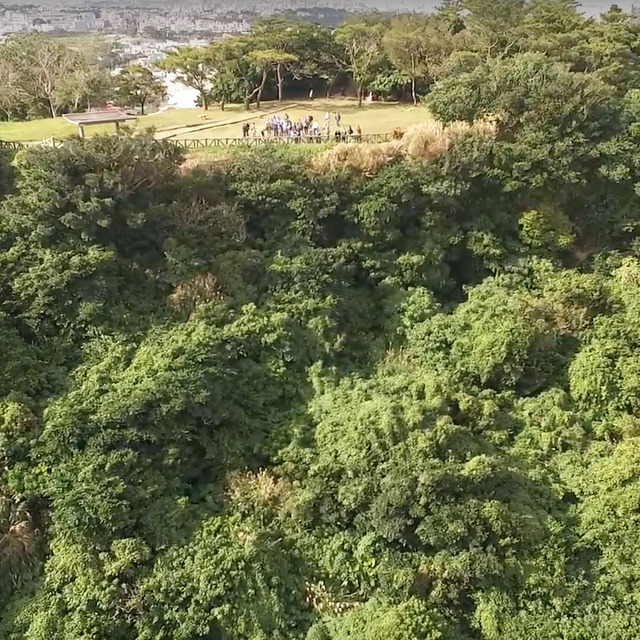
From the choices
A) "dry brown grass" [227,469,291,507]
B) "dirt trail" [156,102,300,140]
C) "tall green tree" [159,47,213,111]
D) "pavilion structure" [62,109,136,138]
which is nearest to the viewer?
"dry brown grass" [227,469,291,507]

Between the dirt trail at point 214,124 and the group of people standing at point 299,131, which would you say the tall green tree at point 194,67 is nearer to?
the dirt trail at point 214,124

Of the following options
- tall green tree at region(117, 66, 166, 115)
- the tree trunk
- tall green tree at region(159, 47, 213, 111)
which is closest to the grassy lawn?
the tree trunk

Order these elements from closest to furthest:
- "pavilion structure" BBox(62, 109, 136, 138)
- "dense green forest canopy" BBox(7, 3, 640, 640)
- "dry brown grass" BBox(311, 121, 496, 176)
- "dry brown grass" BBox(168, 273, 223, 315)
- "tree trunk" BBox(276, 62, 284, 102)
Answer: "dense green forest canopy" BBox(7, 3, 640, 640)
"dry brown grass" BBox(168, 273, 223, 315)
"dry brown grass" BBox(311, 121, 496, 176)
"pavilion structure" BBox(62, 109, 136, 138)
"tree trunk" BBox(276, 62, 284, 102)

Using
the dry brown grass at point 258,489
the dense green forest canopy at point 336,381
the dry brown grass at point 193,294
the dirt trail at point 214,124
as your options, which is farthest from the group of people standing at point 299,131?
the dry brown grass at point 258,489

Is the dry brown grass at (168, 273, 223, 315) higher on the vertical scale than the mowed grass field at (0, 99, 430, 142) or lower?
lower

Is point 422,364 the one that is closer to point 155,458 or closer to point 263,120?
point 155,458

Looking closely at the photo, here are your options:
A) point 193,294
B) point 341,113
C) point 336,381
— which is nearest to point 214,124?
point 341,113

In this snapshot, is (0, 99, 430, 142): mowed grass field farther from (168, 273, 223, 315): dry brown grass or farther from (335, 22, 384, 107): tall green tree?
(168, 273, 223, 315): dry brown grass
